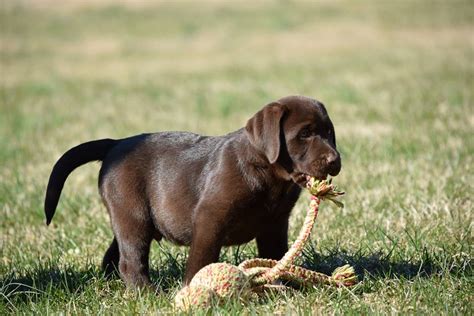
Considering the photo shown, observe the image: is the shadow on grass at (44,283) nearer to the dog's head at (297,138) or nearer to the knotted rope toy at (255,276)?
the knotted rope toy at (255,276)

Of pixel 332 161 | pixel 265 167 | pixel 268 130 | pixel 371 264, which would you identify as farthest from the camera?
pixel 371 264

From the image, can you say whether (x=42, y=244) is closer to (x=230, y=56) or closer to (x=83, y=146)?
(x=83, y=146)

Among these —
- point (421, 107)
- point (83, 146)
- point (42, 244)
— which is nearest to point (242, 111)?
point (421, 107)

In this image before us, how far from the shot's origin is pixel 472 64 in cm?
1609

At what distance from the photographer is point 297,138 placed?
4.19 meters

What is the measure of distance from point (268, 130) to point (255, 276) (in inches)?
31.6

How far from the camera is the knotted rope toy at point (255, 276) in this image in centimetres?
390

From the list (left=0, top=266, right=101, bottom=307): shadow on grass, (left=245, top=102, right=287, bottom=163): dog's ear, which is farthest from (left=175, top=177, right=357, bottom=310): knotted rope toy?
(left=0, top=266, right=101, bottom=307): shadow on grass

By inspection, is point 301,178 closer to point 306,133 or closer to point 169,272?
point 306,133

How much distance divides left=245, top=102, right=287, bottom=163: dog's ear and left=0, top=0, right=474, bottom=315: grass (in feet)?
2.67

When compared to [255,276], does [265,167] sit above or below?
above

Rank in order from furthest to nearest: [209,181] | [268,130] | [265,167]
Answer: [209,181]
[265,167]
[268,130]

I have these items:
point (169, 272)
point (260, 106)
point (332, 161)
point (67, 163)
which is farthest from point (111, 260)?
point (260, 106)

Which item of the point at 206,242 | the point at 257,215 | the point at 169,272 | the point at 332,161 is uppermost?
the point at 332,161
